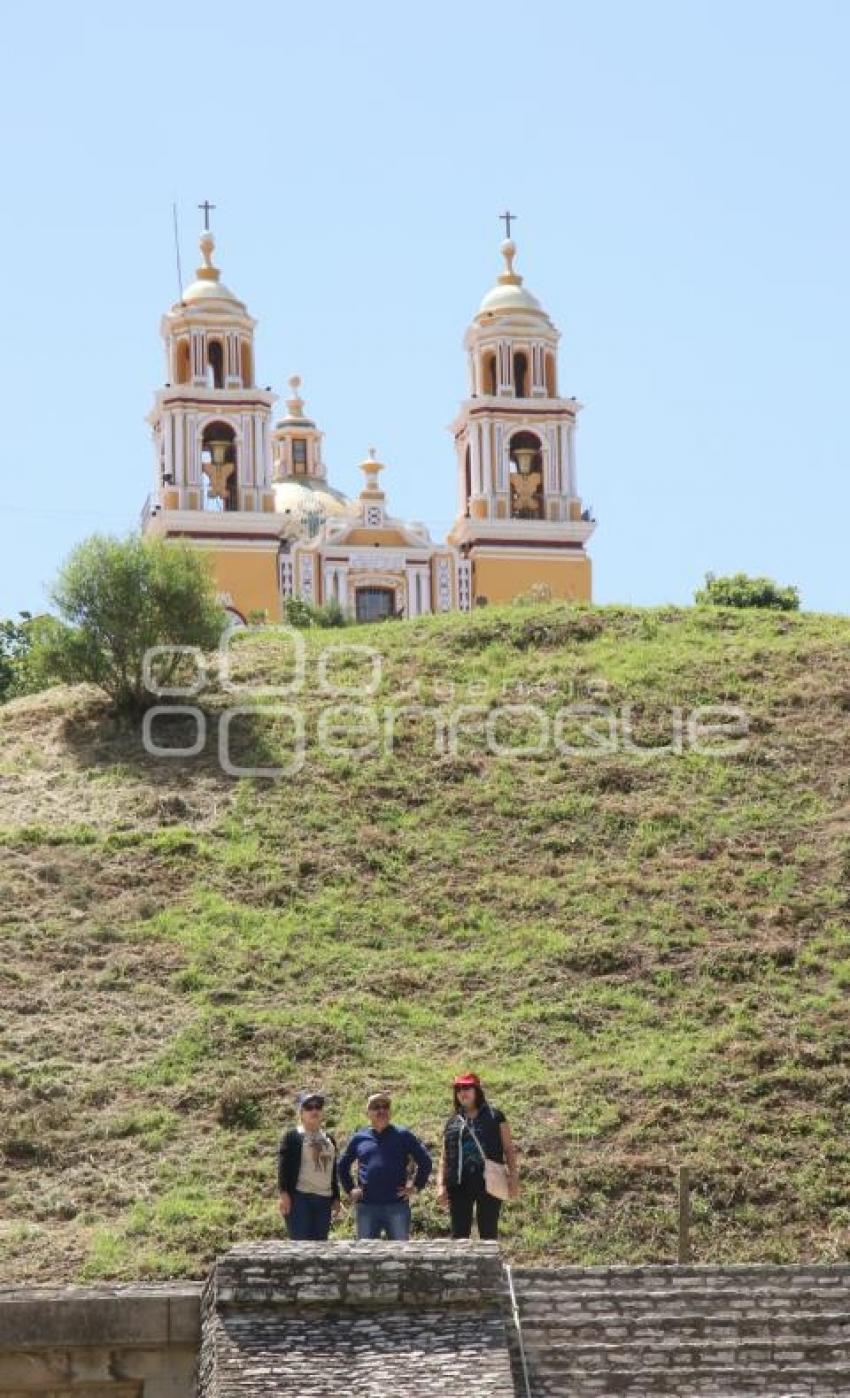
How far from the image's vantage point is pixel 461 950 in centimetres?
2364

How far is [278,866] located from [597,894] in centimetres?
317

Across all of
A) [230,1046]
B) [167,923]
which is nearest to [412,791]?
[167,923]

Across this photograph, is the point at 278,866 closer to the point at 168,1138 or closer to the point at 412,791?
the point at 412,791

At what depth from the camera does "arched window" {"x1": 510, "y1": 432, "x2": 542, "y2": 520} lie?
172ft

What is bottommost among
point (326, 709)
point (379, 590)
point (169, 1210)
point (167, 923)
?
point (169, 1210)

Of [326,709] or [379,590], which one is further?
[379,590]

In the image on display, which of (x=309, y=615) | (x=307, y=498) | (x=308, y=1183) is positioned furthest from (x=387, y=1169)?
(x=307, y=498)

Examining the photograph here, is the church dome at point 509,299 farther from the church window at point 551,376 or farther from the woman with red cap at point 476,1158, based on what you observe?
the woman with red cap at point 476,1158

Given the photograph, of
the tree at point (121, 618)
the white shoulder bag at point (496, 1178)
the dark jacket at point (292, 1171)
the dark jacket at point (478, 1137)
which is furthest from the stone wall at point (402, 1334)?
the tree at point (121, 618)

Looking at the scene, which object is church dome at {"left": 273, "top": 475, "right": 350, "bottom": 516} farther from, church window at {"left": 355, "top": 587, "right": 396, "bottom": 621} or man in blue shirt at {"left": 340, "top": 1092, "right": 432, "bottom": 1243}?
man in blue shirt at {"left": 340, "top": 1092, "right": 432, "bottom": 1243}

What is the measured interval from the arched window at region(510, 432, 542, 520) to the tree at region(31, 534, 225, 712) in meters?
20.9

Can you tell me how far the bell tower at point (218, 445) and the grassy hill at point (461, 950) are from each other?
1687 centimetres

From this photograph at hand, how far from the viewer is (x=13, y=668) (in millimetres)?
45719

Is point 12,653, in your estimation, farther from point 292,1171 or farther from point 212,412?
point 292,1171
